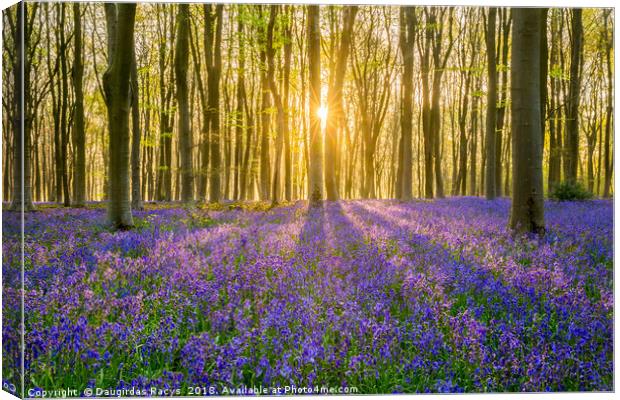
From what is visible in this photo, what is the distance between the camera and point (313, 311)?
311cm

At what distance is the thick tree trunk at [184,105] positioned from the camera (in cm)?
611

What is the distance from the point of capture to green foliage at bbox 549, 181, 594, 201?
512cm

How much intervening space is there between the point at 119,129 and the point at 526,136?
5113mm

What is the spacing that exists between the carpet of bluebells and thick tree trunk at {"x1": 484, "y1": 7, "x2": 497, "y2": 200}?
6.14 ft

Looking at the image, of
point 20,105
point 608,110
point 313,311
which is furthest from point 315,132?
point 313,311

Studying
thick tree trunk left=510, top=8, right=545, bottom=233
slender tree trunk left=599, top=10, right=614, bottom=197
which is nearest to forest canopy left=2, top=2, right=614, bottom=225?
slender tree trunk left=599, top=10, right=614, bottom=197

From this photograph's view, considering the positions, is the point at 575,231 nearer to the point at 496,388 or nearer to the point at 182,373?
the point at 496,388

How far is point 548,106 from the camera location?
5402 millimetres

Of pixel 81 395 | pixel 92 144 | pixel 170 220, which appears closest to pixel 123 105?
pixel 92 144

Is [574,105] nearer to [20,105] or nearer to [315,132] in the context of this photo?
[20,105]

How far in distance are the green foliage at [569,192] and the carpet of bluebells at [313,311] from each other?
0.81 feet

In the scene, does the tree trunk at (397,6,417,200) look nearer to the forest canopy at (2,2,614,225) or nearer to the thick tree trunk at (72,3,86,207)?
the forest canopy at (2,2,614,225)

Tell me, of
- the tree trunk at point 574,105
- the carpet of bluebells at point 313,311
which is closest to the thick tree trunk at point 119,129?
the carpet of bluebells at point 313,311

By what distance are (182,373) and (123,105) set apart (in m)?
4.23
